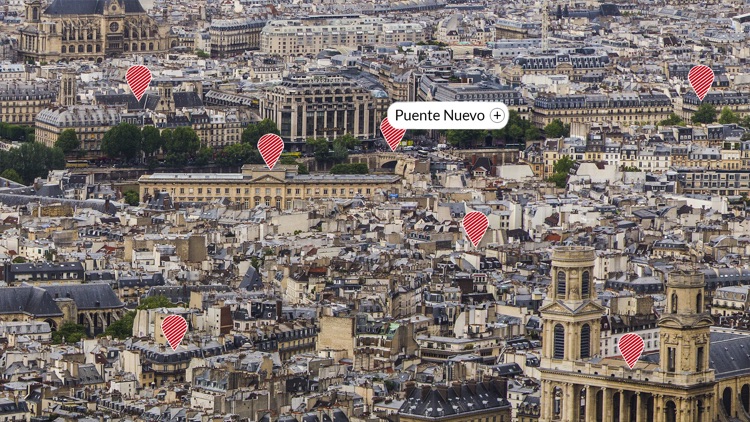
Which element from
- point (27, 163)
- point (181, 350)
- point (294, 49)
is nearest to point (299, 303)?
point (181, 350)

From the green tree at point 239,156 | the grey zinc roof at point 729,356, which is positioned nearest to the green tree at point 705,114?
the green tree at point 239,156

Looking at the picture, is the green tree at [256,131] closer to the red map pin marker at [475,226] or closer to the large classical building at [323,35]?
the red map pin marker at [475,226]

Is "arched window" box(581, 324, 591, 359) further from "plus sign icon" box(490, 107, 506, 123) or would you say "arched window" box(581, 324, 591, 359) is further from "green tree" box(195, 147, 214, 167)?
"green tree" box(195, 147, 214, 167)

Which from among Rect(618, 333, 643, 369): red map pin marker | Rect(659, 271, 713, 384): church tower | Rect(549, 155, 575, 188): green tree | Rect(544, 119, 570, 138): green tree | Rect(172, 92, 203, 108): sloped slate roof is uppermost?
Rect(172, 92, 203, 108): sloped slate roof

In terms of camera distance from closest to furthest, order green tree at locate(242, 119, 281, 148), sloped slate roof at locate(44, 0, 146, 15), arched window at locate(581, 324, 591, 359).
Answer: arched window at locate(581, 324, 591, 359)
green tree at locate(242, 119, 281, 148)
sloped slate roof at locate(44, 0, 146, 15)

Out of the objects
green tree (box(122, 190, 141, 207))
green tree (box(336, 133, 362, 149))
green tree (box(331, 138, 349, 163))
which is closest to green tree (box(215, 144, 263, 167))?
green tree (box(331, 138, 349, 163))

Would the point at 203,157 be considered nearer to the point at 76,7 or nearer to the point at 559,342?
the point at 76,7
